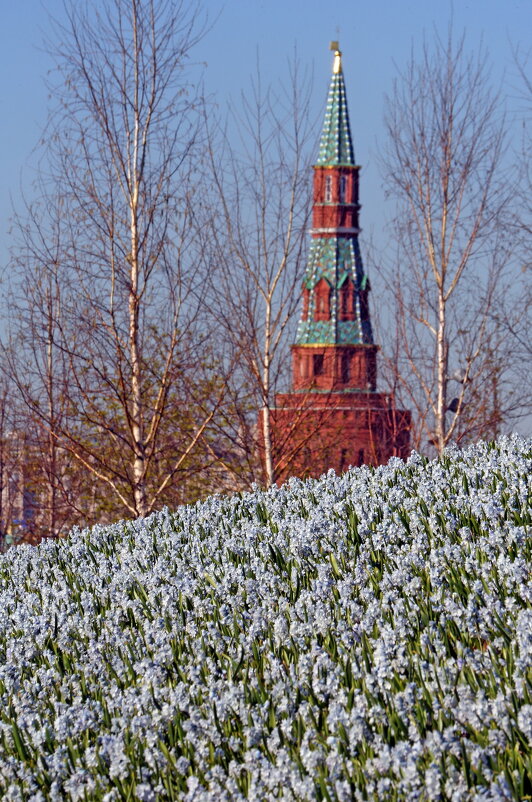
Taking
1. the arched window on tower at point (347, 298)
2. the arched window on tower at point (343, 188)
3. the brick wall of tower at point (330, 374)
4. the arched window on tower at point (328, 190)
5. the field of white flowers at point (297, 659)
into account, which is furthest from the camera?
the arched window on tower at point (343, 188)

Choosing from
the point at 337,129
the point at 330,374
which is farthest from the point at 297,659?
the point at 337,129

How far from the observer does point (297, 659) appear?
4555 mm

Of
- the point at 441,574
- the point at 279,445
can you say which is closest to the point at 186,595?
the point at 441,574

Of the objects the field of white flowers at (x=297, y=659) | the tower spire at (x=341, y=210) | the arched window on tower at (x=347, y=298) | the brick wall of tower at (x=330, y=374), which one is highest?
the tower spire at (x=341, y=210)

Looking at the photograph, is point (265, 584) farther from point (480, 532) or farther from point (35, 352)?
point (35, 352)

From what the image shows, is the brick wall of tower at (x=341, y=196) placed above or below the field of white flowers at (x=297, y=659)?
above

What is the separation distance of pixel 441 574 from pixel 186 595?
154 cm

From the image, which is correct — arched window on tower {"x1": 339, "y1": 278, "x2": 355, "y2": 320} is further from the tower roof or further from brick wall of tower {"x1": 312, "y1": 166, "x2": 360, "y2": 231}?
the tower roof

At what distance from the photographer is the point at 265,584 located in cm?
546

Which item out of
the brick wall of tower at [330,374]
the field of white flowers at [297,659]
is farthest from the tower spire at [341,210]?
the field of white flowers at [297,659]

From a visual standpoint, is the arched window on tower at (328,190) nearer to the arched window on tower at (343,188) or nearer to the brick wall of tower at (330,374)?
the arched window on tower at (343,188)

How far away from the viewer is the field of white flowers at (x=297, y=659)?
139 inches

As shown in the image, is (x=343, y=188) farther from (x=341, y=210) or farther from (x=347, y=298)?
(x=347, y=298)

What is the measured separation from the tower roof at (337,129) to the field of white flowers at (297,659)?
48144 millimetres
